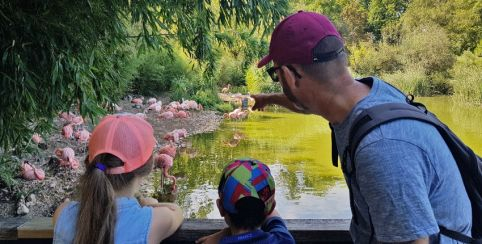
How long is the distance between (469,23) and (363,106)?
25047 millimetres

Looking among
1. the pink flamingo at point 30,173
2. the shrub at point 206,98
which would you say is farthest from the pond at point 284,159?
the pink flamingo at point 30,173

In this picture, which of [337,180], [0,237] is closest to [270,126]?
[337,180]

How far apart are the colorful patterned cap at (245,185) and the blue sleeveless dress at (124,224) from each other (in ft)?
0.65

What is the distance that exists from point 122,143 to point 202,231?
1.07ft

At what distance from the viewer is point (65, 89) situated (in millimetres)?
2727

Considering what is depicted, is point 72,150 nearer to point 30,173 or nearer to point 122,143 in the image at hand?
point 30,173

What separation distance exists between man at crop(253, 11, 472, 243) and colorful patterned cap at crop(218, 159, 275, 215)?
248 mm

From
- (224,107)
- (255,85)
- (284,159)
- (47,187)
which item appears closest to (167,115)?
(284,159)

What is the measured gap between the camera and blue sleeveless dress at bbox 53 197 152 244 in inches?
49.2

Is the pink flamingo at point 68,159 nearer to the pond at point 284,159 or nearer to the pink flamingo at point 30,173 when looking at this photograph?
the pink flamingo at point 30,173

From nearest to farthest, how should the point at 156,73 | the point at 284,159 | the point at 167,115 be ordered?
the point at 284,159 → the point at 167,115 → the point at 156,73

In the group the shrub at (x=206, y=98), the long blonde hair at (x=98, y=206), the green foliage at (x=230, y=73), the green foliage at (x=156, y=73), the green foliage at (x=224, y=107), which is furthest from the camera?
the green foliage at (x=230, y=73)

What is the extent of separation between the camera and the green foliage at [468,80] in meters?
16.6

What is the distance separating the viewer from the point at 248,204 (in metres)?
1.25
